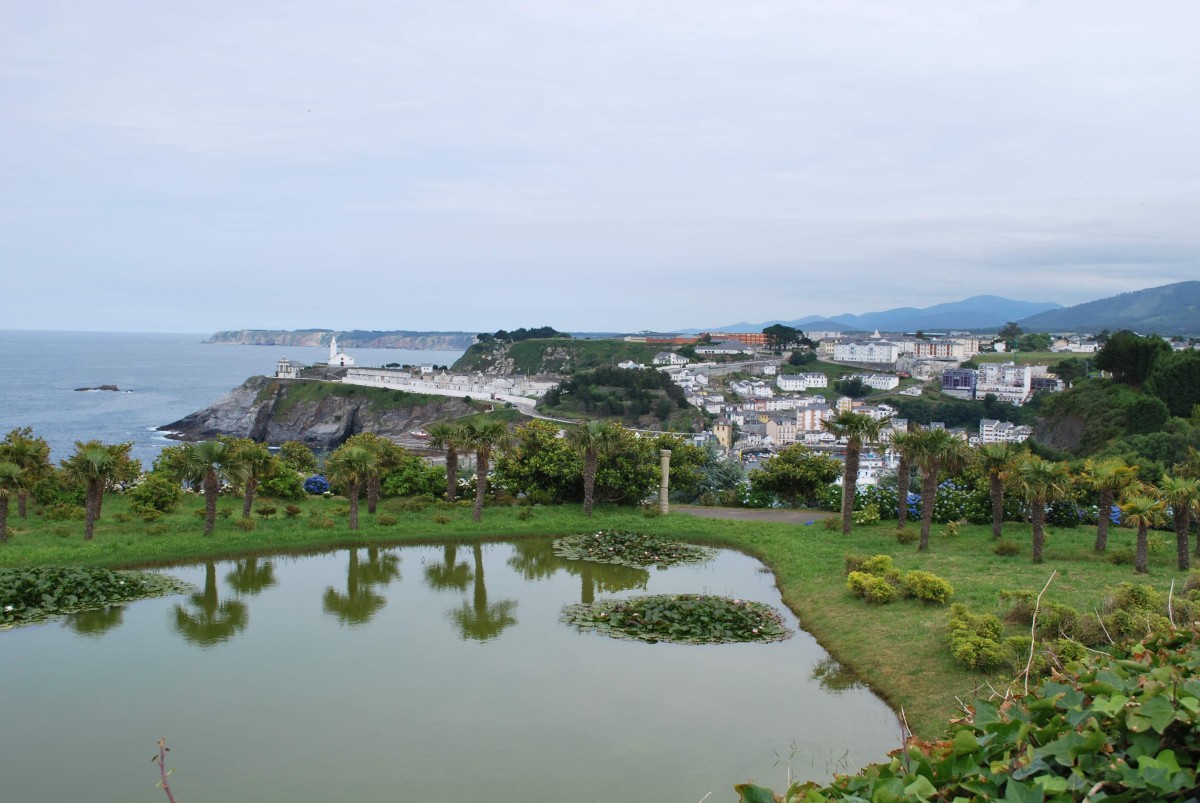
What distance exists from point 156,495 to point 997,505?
22.2m

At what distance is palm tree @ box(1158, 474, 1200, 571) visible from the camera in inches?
725

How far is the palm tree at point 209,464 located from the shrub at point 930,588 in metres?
16.0

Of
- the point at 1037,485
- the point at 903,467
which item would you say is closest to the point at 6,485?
the point at 903,467

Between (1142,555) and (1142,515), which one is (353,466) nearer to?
(1142,515)

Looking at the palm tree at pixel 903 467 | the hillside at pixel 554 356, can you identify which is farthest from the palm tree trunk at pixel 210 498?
the hillside at pixel 554 356

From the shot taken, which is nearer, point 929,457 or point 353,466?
point 929,457

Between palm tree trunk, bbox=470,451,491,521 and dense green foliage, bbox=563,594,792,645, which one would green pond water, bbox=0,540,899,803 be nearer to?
dense green foliage, bbox=563,594,792,645

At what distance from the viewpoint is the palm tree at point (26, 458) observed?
22134 mm

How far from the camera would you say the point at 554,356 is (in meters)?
138

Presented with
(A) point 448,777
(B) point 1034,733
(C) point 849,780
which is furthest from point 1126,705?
(A) point 448,777

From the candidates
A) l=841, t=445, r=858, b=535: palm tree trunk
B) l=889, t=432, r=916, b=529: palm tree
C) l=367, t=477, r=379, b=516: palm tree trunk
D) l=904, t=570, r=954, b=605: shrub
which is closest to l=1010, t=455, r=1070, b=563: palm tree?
l=889, t=432, r=916, b=529: palm tree

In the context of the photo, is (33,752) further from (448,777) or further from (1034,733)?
(1034,733)

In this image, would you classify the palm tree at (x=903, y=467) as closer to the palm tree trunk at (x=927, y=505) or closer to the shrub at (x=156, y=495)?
the palm tree trunk at (x=927, y=505)

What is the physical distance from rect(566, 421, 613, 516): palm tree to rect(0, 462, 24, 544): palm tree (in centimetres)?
1390
